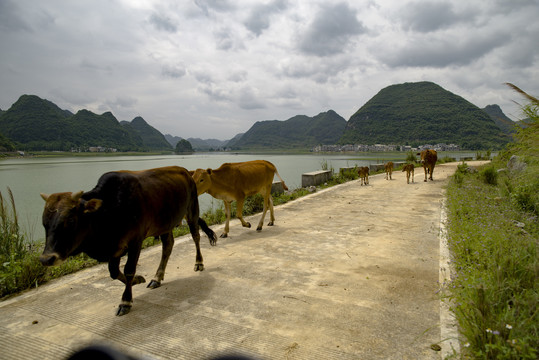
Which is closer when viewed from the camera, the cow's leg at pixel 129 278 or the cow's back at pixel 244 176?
the cow's leg at pixel 129 278

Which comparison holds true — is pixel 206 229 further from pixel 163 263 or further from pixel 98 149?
pixel 98 149

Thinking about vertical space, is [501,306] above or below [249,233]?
above

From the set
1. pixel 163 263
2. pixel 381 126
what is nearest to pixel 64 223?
pixel 163 263

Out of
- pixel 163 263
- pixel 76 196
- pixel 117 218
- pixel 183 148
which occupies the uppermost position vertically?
pixel 183 148

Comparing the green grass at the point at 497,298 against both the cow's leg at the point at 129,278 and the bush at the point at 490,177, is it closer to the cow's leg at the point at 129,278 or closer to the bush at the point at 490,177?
the cow's leg at the point at 129,278

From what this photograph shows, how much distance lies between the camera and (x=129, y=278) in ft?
10.4

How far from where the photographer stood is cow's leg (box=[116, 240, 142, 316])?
3045 mm

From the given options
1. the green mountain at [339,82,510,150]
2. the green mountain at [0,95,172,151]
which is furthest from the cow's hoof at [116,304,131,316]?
Result: the green mountain at [0,95,172,151]

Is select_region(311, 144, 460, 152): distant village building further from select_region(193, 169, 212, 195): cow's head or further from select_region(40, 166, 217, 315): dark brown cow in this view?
select_region(40, 166, 217, 315): dark brown cow

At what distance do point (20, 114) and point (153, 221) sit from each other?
408 ft

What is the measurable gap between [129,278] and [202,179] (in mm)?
2707

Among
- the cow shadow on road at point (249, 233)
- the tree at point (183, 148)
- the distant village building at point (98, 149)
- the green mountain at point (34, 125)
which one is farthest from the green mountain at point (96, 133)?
the cow shadow on road at point (249, 233)

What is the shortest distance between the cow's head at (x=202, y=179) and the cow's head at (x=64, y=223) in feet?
9.27

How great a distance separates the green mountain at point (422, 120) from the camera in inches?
3625
